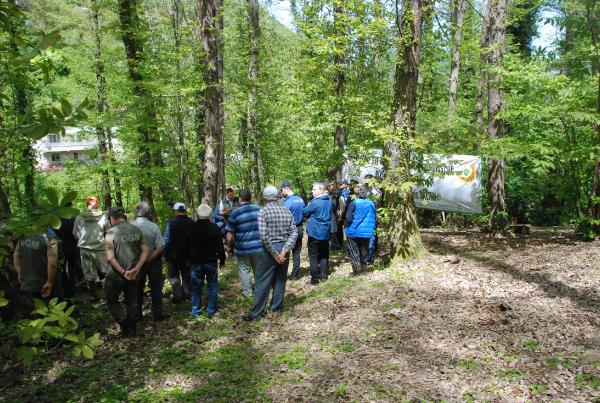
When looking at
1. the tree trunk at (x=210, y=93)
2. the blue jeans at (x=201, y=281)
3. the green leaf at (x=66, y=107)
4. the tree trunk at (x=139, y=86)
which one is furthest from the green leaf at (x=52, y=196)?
the tree trunk at (x=139, y=86)

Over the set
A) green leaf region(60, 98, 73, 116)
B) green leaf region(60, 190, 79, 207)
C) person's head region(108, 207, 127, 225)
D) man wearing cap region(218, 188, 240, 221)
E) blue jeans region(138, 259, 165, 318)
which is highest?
green leaf region(60, 98, 73, 116)

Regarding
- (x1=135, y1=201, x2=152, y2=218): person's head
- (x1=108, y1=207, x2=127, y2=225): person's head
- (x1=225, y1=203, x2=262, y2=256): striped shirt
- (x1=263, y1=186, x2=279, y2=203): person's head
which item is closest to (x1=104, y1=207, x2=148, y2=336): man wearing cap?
(x1=108, y1=207, x2=127, y2=225): person's head

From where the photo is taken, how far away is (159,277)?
7.31 metres

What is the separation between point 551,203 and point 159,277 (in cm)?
1391

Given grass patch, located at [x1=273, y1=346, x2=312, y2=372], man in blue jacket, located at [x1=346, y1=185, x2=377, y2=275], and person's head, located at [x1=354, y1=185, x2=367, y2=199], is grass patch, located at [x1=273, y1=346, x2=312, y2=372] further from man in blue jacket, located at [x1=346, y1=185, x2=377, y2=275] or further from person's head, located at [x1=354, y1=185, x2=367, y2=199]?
person's head, located at [x1=354, y1=185, x2=367, y2=199]

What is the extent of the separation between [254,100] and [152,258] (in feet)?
44.3

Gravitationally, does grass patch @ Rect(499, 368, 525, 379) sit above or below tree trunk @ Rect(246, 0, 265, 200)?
below

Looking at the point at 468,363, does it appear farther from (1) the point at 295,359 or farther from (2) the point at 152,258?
(2) the point at 152,258

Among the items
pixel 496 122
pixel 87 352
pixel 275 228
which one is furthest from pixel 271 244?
pixel 496 122

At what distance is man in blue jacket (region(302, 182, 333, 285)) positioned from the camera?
8659 mm

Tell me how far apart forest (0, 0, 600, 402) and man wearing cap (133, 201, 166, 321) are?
401 mm

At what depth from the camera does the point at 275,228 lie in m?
6.96

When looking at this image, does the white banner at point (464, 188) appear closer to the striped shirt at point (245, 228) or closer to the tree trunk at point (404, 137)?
the tree trunk at point (404, 137)

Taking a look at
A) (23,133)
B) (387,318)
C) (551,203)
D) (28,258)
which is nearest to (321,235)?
(387,318)
